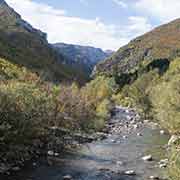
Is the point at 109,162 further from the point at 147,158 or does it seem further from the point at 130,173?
the point at 130,173

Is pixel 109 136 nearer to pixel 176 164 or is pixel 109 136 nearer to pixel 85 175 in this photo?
pixel 85 175

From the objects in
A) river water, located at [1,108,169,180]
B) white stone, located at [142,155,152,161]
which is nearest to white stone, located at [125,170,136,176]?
river water, located at [1,108,169,180]

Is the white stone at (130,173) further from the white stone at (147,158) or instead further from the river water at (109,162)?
the white stone at (147,158)

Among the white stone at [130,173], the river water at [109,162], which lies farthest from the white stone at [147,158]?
the white stone at [130,173]

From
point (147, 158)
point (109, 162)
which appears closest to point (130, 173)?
point (109, 162)

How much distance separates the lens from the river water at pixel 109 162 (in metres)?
34.6

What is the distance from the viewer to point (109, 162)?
1608 inches

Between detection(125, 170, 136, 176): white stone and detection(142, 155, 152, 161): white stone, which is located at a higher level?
detection(142, 155, 152, 161): white stone

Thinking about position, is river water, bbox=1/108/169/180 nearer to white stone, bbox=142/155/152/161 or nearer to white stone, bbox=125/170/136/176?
white stone, bbox=125/170/136/176

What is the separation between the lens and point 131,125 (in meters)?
76.6

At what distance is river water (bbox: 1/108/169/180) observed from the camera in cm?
3459

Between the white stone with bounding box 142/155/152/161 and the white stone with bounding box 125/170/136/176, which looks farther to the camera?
A: the white stone with bounding box 142/155/152/161

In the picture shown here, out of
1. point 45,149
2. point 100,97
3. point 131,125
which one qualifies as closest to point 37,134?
point 45,149

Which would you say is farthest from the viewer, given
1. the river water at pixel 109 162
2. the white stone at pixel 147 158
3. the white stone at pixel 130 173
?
the white stone at pixel 147 158
